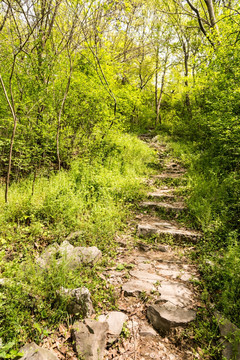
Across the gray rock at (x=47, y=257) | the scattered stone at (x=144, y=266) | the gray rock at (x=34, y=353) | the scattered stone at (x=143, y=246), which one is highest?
the gray rock at (x=47, y=257)

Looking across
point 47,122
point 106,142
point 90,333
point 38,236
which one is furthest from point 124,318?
point 106,142

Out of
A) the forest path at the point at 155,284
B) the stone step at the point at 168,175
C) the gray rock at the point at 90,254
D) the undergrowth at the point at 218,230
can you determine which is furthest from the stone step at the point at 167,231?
the stone step at the point at 168,175

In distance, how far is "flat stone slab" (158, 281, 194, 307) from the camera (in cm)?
263

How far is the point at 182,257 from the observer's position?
362 centimetres

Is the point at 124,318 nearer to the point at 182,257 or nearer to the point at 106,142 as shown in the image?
the point at 182,257

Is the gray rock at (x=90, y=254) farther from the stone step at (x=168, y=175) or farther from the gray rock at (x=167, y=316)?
the stone step at (x=168, y=175)

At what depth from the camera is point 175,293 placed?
2775 millimetres

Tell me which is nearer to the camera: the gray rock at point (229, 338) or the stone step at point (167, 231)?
the gray rock at point (229, 338)

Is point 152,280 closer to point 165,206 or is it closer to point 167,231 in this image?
point 167,231

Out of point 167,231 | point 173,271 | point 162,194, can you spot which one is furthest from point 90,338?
point 162,194

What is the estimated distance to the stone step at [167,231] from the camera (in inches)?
159

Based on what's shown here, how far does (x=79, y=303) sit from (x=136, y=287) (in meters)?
0.91

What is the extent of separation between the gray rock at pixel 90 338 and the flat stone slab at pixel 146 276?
100cm

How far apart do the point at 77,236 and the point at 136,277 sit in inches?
51.8
